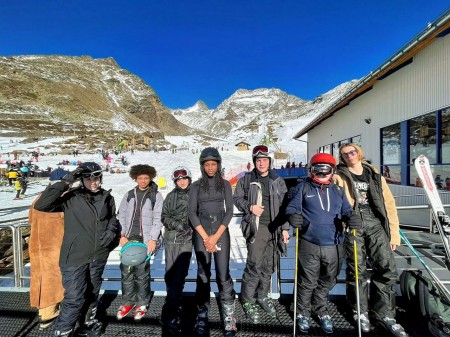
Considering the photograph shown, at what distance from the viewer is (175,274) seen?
3154 millimetres

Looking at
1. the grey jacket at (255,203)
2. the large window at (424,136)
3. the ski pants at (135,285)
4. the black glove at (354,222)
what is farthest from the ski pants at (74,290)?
the large window at (424,136)

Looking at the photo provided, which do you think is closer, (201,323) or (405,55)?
(201,323)

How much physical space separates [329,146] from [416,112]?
9.16 metres

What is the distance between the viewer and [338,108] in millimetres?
14578

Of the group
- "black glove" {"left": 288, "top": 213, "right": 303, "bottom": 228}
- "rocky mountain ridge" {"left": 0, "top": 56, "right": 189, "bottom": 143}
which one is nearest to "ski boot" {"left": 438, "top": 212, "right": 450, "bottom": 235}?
"black glove" {"left": 288, "top": 213, "right": 303, "bottom": 228}

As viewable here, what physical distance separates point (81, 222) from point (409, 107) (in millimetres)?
9771

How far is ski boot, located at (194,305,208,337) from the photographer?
2973 mm

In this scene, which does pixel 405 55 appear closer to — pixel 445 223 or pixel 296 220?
pixel 445 223

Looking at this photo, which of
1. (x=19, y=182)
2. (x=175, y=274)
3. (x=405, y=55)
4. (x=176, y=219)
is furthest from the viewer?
(x=19, y=182)

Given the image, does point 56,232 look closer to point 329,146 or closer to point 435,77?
point 435,77

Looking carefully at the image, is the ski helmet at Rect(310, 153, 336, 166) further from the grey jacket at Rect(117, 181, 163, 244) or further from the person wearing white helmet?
the grey jacket at Rect(117, 181, 163, 244)

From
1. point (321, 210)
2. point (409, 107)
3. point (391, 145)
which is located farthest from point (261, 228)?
point (391, 145)

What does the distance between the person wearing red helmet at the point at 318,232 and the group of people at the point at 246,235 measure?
1cm

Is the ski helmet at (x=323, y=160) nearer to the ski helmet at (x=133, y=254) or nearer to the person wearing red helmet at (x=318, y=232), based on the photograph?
the person wearing red helmet at (x=318, y=232)
